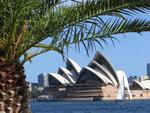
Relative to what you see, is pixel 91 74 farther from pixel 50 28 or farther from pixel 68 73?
pixel 50 28

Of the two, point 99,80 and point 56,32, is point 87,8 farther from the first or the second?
point 99,80

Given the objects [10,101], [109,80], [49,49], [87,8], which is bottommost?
[10,101]

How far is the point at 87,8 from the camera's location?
746 cm

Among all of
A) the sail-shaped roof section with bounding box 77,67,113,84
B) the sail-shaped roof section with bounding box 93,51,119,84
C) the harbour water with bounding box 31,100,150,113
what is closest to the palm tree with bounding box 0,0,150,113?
the harbour water with bounding box 31,100,150,113

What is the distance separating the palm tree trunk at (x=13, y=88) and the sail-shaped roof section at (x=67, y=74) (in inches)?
3014

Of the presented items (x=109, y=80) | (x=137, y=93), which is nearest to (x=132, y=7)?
(x=109, y=80)

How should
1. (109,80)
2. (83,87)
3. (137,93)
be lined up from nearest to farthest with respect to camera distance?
1. (109,80)
2. (83,87)
3. (137,93)

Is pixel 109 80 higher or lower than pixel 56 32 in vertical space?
higher

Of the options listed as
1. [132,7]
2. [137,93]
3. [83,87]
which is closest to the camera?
[132,7]

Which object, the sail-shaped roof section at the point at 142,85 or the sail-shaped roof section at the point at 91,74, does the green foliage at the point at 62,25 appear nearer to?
the sail-shaped roof section at the point at 91,74

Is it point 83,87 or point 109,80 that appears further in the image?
point 83,87

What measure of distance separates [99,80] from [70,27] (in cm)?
7870

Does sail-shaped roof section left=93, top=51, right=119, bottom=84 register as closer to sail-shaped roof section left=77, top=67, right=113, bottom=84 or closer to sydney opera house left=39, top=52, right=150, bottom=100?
sydney opera house left=39, top=52, right=150, bottom=100

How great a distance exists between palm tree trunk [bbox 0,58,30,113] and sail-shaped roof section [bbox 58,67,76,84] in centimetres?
7657
